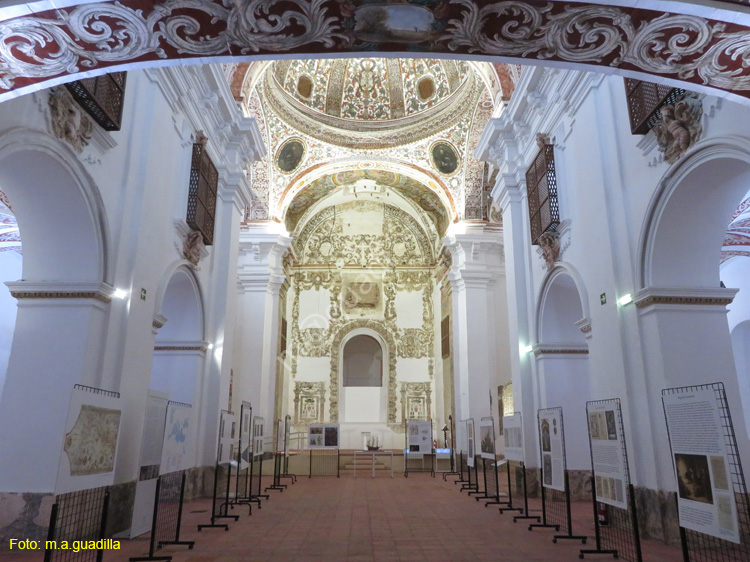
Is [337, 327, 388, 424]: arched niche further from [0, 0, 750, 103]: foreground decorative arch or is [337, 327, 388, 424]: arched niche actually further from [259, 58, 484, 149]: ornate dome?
[0, 0, 750, 103]: foreground decorative arch

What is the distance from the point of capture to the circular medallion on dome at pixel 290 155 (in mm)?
17938

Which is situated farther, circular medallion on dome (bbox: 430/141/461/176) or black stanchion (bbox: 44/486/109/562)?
circular medallion on dome (bbox: 430/141/461/176)

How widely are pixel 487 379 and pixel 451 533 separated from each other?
9685 mm

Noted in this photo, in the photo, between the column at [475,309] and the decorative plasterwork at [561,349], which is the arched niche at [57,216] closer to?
the decorative plasterwork at [561,349]

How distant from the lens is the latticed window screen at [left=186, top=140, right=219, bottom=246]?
31.0ft

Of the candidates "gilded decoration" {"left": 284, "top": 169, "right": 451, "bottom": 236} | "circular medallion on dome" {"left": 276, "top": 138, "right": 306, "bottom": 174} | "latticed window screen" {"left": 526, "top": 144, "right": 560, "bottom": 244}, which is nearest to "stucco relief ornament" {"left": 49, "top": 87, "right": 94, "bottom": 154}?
"latticed window screen" {"left": 526, "top": 144, "right": 560, "bottom": 244}

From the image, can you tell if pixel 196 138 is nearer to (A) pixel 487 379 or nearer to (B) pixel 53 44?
(B) pixel 53 44

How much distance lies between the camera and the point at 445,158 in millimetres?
18000

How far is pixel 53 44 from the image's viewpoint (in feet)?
12.8

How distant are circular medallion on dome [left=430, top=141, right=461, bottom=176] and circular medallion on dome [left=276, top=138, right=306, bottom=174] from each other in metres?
4.11

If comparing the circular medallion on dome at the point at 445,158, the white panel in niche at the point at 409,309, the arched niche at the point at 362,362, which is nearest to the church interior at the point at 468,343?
the circular medallion on dome at the point at 445,158

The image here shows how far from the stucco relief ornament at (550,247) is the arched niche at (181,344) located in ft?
19.5

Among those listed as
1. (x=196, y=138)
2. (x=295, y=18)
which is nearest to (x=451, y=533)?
(x=295, y=18)

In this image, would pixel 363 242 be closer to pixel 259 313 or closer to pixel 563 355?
pixel 259 313
